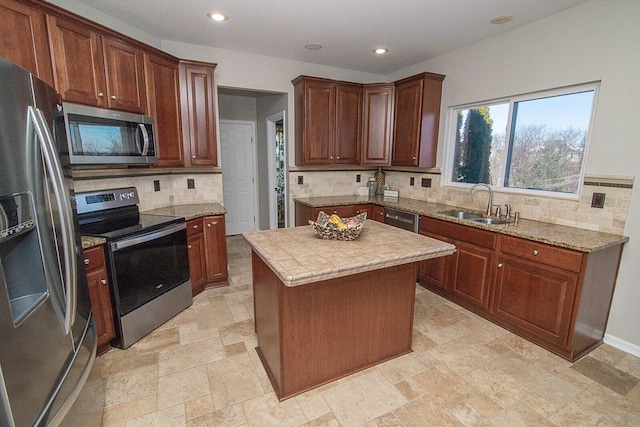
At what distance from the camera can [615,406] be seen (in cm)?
181

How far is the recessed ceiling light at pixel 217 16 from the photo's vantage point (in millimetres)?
2678

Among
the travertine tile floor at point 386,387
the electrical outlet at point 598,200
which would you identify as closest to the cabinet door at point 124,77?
the travertine tile floor at point 386,387

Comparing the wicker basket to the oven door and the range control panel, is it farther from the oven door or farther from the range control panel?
the range control panel

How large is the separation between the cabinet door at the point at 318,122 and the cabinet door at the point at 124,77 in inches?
71.7

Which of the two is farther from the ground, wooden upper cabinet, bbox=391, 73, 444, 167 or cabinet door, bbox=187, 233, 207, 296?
wooden upper cabinet, bbox=391, 73, 444, 167

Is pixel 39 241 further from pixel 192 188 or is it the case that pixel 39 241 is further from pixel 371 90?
pixel 371 90

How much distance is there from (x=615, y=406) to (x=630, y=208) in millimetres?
1374

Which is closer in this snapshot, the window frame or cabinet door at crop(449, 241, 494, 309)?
the window frame

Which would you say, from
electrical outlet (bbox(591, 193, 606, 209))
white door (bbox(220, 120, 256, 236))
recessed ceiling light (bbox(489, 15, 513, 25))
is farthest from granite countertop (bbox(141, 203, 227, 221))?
electrical outlet (bbox(591, 193, 606, 209))

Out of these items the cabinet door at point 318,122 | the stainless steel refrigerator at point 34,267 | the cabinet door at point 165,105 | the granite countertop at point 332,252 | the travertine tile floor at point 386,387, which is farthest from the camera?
the cabinet door at point 318,122

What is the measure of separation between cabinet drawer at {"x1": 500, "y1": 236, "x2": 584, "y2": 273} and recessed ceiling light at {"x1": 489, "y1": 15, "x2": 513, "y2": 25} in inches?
75.3

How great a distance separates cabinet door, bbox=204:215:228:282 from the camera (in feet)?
10.6

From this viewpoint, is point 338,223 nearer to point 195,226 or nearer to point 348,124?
point 195,226

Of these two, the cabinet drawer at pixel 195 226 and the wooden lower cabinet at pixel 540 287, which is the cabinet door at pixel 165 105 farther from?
the wooden lower cabinet at pixel 540 287
